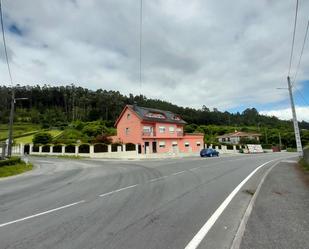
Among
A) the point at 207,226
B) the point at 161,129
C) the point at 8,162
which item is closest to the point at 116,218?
the point at 207,226

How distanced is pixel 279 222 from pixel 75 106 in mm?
126588

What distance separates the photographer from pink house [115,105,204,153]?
49.1 meters

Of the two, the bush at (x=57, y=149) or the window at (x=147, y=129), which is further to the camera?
the window at (x=147, y=129)

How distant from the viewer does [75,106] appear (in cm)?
12556

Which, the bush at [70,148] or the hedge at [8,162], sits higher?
the bush at [70,148]

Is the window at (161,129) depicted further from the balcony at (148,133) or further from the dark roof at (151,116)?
the balcony at (148,133)

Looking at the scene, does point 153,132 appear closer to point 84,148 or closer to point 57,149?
point 84,148

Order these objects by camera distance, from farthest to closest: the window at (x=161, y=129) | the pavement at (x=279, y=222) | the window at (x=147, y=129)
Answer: the window at (x=161, y=129) < the window at (x=147, y=129) < the pavement at (x=279, y=222)

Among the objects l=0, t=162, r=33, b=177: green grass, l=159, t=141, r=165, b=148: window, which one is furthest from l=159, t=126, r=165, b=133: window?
l=0, t=162, r=33, b=177: green grass

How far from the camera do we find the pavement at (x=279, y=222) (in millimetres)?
4368

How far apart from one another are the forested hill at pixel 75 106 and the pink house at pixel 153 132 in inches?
2115

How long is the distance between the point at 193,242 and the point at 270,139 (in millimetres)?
96436

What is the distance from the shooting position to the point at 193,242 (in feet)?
15.2

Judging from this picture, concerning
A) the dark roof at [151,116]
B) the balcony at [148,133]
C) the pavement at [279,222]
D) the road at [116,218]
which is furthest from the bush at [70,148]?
the pavement at [279,222]
